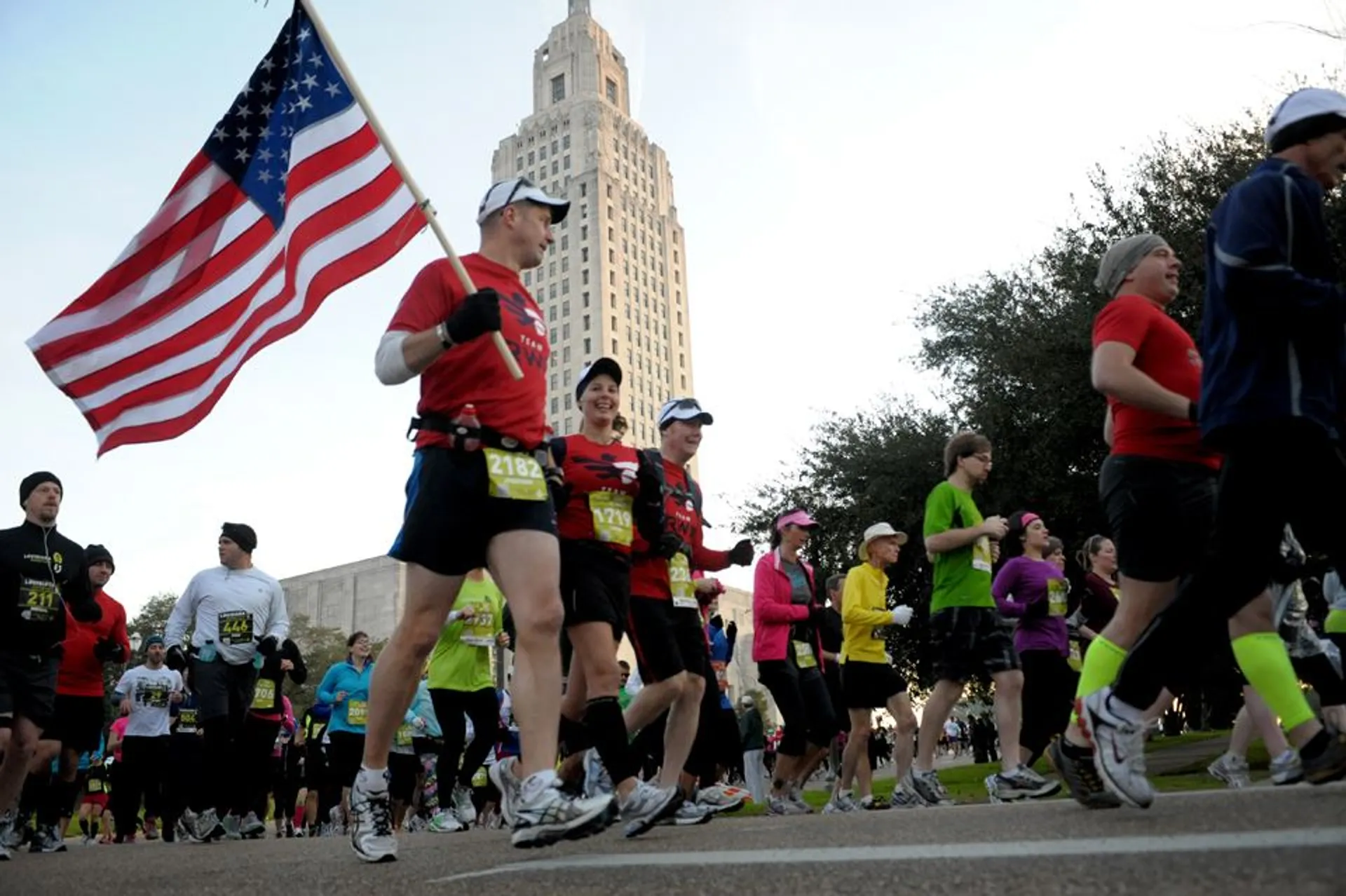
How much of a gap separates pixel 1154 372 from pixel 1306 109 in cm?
112

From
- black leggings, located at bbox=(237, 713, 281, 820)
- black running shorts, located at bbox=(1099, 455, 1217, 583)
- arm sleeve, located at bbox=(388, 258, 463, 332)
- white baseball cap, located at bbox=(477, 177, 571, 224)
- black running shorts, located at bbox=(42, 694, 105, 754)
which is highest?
white baseball cap, located at bbox=(477, 177, 571, 224)

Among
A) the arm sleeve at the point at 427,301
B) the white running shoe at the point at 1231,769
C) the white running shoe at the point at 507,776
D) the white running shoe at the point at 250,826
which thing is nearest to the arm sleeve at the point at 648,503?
the white running shoe at the point at 507,776

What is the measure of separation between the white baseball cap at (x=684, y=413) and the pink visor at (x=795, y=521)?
2.13 metres

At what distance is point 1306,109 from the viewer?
13.2 ft

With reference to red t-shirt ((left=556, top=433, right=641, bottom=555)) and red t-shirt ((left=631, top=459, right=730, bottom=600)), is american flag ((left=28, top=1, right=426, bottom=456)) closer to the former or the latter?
red t-shirt ((left=556, top=433, right=641, bottom=555))

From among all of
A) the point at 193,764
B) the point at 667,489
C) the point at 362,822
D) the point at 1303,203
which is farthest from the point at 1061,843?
the point at 193,764

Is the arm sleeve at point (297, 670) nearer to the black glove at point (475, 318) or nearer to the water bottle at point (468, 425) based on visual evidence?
the water bottle at point (468, 425)

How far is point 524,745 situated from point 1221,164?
1828 centimetres

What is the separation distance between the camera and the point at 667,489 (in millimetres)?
7020

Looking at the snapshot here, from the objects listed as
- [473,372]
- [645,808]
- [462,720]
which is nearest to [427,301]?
[473,372]

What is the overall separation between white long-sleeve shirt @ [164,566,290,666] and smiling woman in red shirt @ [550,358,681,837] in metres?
3.40

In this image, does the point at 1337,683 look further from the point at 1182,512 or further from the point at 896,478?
the point at 896,478

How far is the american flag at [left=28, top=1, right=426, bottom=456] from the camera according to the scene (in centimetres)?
556

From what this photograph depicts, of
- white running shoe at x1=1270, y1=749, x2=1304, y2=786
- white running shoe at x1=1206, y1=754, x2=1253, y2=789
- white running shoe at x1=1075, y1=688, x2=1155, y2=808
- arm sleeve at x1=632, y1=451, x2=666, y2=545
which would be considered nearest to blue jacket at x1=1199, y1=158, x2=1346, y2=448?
white running shoe at x1=1075, y1=688, x2=1155, y2=808
